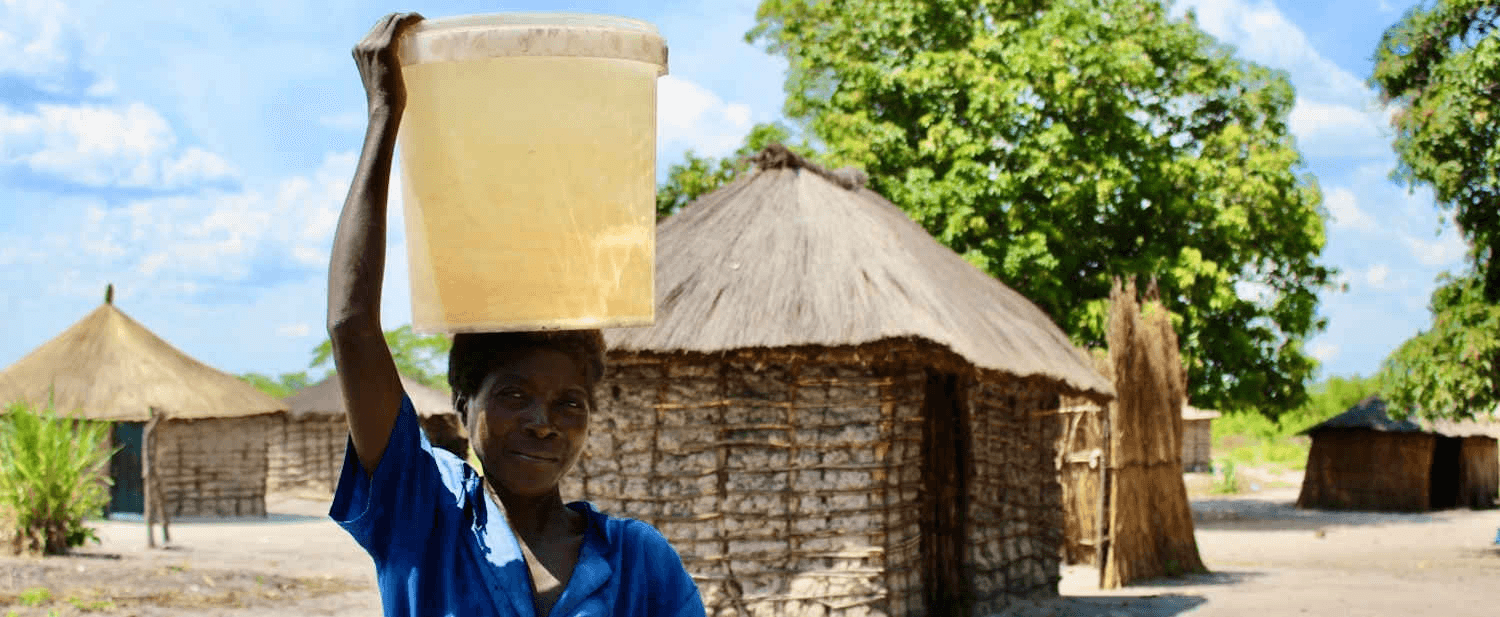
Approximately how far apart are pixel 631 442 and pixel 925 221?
34.8 feet

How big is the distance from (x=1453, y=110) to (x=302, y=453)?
20.7 metres

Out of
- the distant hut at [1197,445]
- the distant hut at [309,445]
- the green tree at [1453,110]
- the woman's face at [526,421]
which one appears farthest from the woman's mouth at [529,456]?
the distant hut at [1197,445]

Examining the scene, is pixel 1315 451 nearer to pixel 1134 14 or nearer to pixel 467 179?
pixel 1134 14

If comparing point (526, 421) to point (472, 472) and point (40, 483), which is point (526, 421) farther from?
point (40, 483)

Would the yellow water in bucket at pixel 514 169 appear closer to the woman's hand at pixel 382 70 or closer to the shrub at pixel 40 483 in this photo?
the woman's hand at pixel 382 70

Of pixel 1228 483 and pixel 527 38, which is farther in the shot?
pixel 1228 483

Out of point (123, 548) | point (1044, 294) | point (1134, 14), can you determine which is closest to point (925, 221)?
point (1044, 294)

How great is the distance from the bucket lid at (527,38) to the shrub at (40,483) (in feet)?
43.2

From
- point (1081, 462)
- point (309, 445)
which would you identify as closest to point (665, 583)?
point (1081, 462)

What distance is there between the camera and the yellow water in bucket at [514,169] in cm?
195

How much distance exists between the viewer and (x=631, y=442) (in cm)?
929

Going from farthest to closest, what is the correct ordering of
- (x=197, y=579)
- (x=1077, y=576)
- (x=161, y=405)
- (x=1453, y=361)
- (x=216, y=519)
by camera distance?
(x=216, y=519)
(x=161, y=405)
(x=1453, y=361)
(x=1077, y=576)
(x=197, y=579)

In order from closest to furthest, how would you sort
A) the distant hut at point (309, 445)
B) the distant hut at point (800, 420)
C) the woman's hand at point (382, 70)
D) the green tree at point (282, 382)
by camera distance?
the woman's hand at point (382, 70)
the distant hut at point (800, 420)
the distant hut at point (309, 445)
the green tree at point (282, 382)

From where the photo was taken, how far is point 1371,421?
78.1 feet
